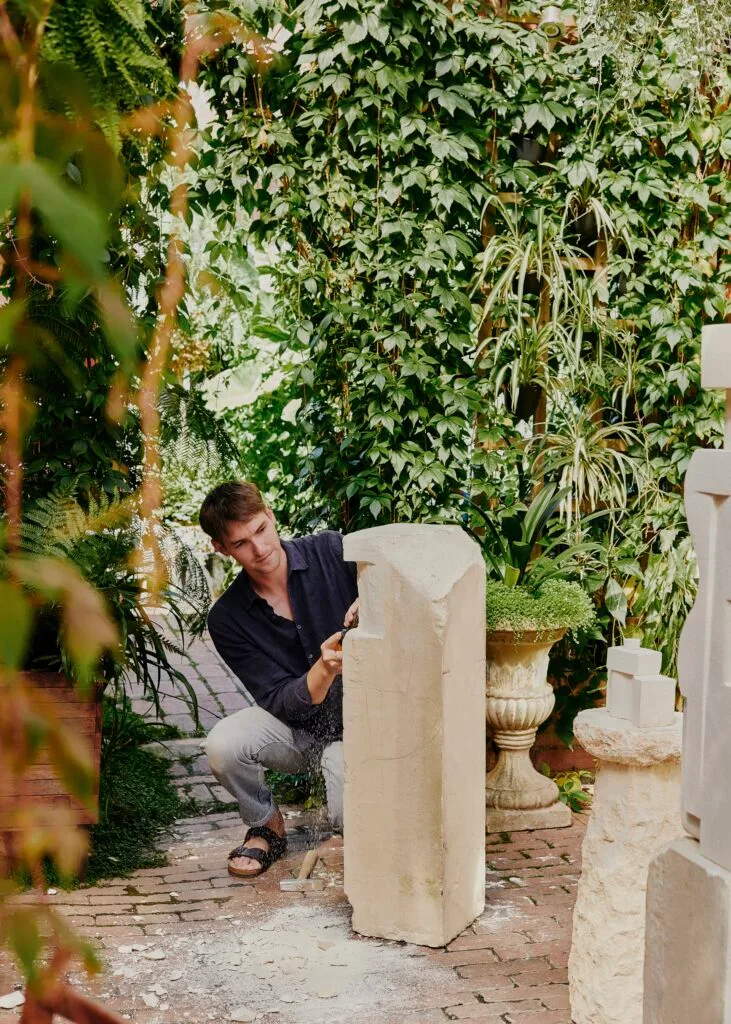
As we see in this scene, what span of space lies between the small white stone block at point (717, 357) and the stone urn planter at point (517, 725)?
2.35m

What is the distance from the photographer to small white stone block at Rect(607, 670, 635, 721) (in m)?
2.94

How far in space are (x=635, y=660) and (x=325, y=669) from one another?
4.38 feet

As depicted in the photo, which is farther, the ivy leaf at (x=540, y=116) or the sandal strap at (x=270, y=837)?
the ivy leaf at (x=540, y=116)

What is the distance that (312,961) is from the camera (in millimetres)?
3387

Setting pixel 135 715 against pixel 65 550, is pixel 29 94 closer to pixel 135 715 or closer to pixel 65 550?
pixel 65 550

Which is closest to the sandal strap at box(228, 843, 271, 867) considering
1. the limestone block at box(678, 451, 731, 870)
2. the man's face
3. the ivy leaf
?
the man's face

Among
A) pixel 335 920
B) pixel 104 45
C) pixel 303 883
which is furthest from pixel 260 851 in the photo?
pixel 104 45

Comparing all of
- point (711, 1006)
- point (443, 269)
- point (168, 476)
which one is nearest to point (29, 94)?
point (711, 1006)

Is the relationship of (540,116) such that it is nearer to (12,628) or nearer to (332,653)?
(332,653)

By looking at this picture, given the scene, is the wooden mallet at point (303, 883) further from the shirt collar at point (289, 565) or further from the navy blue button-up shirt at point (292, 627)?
the shirt collar at point (289, 565)

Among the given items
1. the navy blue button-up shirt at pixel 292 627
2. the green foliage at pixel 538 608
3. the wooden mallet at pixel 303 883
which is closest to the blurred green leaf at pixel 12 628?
the wooden mallet at pixel 303 883

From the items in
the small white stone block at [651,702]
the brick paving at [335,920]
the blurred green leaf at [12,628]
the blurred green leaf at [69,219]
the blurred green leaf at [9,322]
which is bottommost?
the brick paving at [335,920]

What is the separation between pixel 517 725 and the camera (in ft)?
15.0

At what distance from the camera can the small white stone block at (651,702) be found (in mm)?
2910
